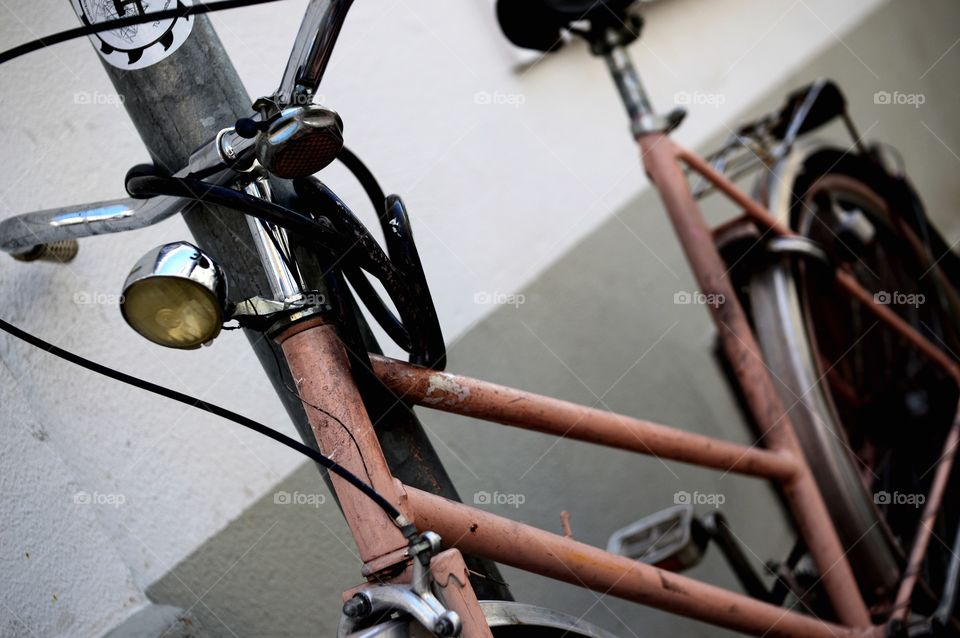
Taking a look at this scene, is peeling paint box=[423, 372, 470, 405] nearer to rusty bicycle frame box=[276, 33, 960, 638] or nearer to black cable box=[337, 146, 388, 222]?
rusty bicycle frame box=[276, 33, 960, 638]

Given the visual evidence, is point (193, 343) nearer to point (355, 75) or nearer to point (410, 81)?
point (355, 75)

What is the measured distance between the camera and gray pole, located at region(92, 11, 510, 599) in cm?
100

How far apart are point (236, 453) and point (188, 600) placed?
27 cm

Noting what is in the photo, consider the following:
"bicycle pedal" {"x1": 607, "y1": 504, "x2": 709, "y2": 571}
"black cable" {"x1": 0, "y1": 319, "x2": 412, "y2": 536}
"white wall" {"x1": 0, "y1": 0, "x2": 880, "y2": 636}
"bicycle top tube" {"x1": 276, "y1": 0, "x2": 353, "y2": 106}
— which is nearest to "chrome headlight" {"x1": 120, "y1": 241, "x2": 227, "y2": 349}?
"black cable" {"x1": 0, "y1": 319, "x2": 412, "y2": 536}

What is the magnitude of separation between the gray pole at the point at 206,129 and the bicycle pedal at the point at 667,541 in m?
0.69

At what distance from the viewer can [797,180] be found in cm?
212

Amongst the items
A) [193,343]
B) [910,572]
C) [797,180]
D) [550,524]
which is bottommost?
[910,572]

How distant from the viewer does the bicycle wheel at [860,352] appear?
1.73 meters

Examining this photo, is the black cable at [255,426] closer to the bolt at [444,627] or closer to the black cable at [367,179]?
the bolt at [444,627]

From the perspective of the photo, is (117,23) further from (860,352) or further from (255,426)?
(860,352)

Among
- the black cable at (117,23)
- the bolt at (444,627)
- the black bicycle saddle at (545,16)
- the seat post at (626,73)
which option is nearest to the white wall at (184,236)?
the black bicycle saddle at (545,16)

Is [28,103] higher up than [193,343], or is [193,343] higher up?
[28,103]

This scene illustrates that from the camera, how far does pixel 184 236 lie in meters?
1.61

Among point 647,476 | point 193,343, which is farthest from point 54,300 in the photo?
point 647,476
